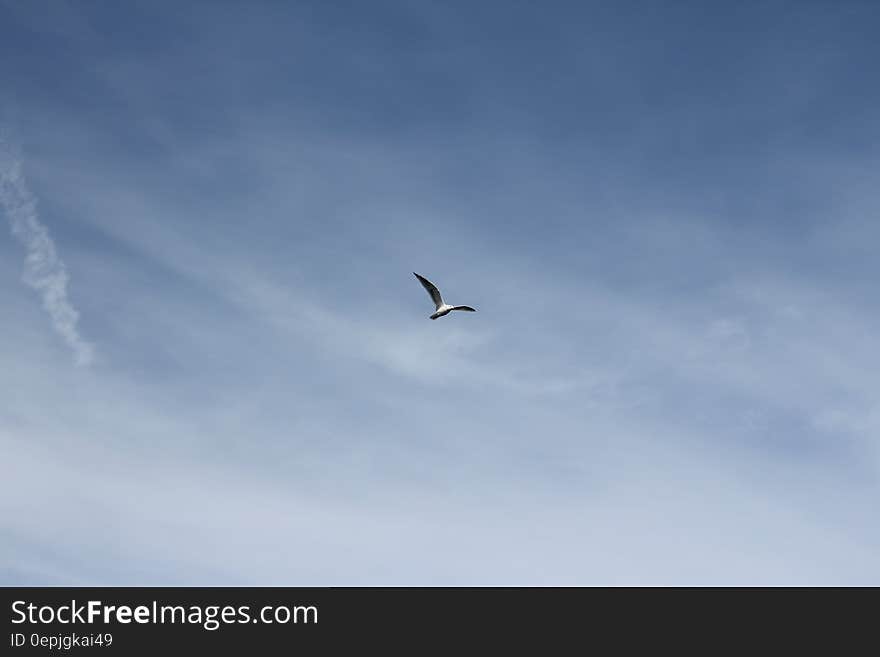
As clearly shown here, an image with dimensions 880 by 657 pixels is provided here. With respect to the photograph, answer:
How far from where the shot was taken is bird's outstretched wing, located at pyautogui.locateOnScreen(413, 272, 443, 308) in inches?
5197

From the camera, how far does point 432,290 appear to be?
132875 mm

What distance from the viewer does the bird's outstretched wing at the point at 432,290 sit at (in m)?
132
